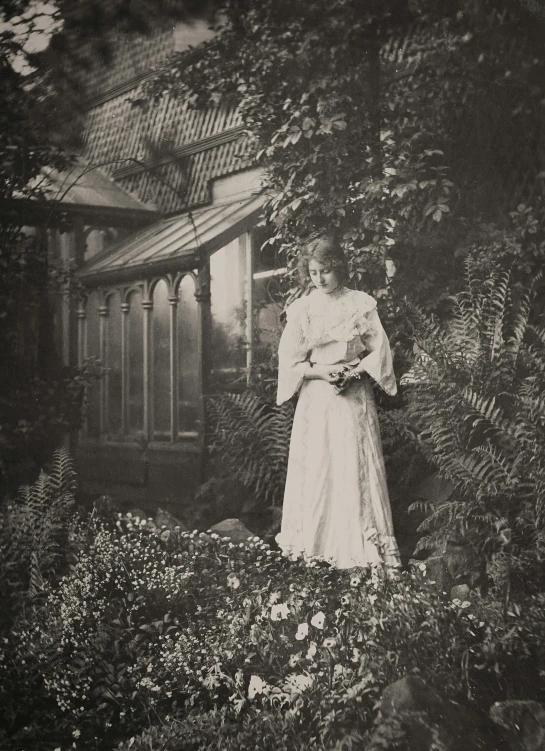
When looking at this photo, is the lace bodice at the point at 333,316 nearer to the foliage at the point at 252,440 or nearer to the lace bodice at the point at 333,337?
the lace bodice at the point at 333,337

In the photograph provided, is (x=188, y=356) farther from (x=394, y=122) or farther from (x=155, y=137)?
(x=394, y=122)

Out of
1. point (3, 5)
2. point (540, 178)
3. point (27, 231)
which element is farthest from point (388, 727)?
point (540, 178)

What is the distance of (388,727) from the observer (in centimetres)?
252

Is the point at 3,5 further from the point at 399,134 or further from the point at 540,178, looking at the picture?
the point at 540,178

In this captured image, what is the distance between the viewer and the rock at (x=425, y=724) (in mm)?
2490

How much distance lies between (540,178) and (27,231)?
3.25m

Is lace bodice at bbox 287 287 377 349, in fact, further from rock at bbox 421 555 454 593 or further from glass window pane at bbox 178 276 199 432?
rock at bbox 421 555 454 593

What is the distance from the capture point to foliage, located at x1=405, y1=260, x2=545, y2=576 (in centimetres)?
381

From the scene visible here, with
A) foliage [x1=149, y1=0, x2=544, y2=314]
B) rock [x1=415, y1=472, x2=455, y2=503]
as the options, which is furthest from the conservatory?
rock [x1=415, y1=472, x2=455, y2=503]

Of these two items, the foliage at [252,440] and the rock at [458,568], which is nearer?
the rock at [458,568]

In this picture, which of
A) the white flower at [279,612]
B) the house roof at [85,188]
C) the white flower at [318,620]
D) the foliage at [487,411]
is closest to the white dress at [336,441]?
the foliage at [487,411]

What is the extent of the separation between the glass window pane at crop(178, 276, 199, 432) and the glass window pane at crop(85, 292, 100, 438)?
0.53 meters

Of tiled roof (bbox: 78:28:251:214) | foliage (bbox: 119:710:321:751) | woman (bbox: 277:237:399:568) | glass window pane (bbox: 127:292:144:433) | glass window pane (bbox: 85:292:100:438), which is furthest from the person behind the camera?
glass window pane (bbox: 127:292:144:433)

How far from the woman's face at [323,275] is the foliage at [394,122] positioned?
114cm
